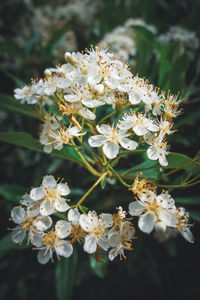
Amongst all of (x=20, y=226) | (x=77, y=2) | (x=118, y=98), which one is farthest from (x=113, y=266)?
(x=77, y=2)

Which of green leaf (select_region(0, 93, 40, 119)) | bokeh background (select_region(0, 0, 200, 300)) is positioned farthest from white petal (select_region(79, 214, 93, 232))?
green leaf (select_region(0, 93, 40, 119))

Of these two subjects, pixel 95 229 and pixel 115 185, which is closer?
pixel 95 229

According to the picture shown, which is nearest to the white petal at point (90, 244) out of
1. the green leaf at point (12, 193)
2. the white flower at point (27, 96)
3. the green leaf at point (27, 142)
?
the green leaf at point (27, 142)

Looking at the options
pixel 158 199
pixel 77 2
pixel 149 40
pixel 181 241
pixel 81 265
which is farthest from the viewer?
pixel 77 2

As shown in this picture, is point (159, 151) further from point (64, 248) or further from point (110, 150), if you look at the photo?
point (64, 248)

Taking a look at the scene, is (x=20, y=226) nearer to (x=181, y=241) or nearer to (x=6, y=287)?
(x=181, y=241)

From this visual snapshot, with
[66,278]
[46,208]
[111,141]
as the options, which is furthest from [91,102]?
[66,278]

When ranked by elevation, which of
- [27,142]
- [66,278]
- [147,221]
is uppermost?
[27,142]
